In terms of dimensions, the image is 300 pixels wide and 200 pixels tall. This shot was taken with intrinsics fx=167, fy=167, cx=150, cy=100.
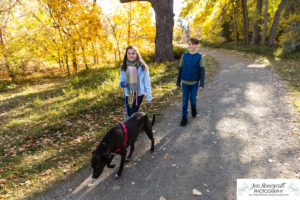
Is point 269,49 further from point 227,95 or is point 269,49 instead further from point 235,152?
point 235,152

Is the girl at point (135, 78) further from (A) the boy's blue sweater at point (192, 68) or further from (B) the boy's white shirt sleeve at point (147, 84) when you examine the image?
(A) the boy's blue sweater at point (192, 68)

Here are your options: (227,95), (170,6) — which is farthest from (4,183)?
(170,6)

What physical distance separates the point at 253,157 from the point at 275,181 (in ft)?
1.95

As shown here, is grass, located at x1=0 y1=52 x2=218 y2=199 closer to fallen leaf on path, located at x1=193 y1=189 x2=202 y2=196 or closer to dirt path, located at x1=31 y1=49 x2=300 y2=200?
dirt path, located at x1=31 y1=49 x2=300 y2=200

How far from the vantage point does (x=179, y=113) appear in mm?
5621

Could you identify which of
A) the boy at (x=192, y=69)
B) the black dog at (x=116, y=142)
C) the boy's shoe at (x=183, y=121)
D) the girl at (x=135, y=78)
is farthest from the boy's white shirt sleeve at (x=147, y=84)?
the boy's shoe at (x=183, y=121)

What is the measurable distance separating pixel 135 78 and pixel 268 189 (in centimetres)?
330

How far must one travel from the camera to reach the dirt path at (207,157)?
9.47 ft

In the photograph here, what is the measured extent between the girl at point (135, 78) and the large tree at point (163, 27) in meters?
8.24

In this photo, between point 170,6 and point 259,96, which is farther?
point 170,6

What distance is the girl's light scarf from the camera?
13.0 feet

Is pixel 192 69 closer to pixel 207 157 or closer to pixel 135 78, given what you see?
pixel 135 78

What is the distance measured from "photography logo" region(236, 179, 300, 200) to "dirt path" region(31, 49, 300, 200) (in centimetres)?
10

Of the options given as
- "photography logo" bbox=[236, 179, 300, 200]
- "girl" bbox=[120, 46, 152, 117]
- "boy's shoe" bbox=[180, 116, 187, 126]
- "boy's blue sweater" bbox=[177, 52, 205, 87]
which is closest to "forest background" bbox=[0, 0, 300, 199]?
"boy's shoe" bbox=[180, 116, 187, 126]
